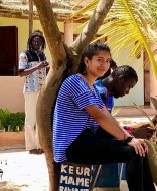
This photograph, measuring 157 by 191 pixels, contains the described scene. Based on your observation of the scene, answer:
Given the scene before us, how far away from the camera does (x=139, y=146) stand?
3.27 metres

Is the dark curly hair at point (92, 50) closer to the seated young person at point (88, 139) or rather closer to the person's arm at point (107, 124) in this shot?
the seated young person at point (88, 139)

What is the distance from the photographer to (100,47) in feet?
11.7

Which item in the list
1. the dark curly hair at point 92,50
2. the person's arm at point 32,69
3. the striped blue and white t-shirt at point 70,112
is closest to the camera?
the striped blue and white t-shirt at point 70,112

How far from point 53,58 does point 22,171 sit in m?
2.39

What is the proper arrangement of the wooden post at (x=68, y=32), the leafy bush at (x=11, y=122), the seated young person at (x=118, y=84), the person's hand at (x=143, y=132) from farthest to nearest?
the wooden post at (x=68, y=32), the leafy bush at (x=11, y=122), the person's hand at (x=143, y=132), the seated young person at (x=118, y=84)

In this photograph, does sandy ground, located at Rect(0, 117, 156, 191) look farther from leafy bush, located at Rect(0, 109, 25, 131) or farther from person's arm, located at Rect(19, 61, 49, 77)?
person's arm, located at Rect(19, 61, 49, 77)

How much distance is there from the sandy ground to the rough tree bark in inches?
41.4

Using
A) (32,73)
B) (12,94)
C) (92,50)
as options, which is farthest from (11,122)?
(92,50)

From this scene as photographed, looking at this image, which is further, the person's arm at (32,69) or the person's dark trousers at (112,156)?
the person's arm at (32,69)

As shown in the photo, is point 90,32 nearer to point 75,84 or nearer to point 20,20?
point 75,84

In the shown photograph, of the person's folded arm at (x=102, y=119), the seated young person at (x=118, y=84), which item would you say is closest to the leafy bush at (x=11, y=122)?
the seated young person at (x=118, y=84)

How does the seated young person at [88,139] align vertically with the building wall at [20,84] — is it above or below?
below

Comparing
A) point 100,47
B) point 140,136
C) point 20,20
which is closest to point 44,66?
point 140,136

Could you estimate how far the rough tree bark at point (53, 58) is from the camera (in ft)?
12.1
